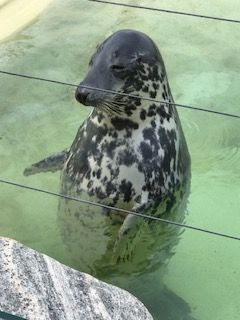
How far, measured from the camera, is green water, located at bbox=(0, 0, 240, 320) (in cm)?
343

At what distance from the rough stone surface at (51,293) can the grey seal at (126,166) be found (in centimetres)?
57

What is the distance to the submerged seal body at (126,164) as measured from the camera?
3201mm

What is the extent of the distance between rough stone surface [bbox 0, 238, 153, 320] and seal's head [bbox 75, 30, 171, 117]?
0.82m

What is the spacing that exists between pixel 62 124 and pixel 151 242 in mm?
1376

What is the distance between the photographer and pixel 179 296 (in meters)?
3.27

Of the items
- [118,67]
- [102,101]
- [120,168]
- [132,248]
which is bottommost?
[132,248]

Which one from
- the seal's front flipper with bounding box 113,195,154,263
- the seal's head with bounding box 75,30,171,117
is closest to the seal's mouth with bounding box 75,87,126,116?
the seal's head with bounding box 75,30,171,117

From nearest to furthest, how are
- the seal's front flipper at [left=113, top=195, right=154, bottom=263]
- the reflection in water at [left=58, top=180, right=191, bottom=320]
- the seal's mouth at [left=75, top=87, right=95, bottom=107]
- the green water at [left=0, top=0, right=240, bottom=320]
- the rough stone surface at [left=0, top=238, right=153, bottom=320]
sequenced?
the rough stone surface at [left=0, top=238, right=153, bottom=320]
the seal's mouth at [left=75, top=87, right=95, bottom=107]
the seal's front flipper at [left=113, top=195, right=154, bottom=263]
the reflection in water at [left=58, top=180, right=191, bottom=320]
the green water at [left=0, top=0, right=240, bottom=320]

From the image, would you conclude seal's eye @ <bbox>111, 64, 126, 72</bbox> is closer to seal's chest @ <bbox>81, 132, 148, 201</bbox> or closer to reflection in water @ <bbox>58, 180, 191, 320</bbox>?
seal's chest @ <bbox>81, 132, 148, 201</bbox>

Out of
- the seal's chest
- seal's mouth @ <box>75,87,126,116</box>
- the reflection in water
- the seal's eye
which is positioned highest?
the seal's eye

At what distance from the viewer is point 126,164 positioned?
3.29 m

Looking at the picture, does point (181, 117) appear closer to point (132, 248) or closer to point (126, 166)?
point (126, 166)

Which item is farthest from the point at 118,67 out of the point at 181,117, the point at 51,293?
the point at 181,117

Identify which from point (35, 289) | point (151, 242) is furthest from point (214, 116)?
point (35, 289)
